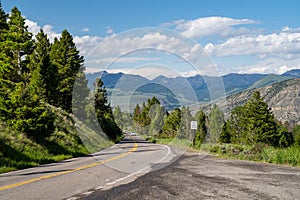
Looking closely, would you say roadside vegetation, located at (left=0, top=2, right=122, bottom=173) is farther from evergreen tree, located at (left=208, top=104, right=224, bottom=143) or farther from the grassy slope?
evergreen tree, located at (left=208, top=104, right=224, bottom=143)

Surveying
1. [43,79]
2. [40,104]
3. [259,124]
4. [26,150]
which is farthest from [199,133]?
[259,124]

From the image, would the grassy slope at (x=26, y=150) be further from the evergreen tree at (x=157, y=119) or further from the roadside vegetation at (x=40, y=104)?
the evergreen tree at (x=157, y=119)

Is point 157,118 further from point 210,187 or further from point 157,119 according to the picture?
point 210,187

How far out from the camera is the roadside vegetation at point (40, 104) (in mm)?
14840

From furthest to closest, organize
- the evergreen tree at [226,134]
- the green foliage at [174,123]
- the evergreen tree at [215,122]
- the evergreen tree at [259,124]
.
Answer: the evergreen tree at [215,122]
the evergreen tree at [226,134]
the evergreen tree at [259,124]
the green foliage at [174,123]

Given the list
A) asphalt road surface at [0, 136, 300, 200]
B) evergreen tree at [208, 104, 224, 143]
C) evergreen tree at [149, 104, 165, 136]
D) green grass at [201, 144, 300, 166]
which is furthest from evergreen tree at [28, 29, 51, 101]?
evergreen tree at [208, 104, 224, 143]

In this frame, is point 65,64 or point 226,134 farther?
point 226,134

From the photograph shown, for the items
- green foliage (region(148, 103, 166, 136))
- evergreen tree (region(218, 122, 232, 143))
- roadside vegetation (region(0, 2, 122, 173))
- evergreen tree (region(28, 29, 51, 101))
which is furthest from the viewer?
green foliage (region(148, 103, 166, 136))

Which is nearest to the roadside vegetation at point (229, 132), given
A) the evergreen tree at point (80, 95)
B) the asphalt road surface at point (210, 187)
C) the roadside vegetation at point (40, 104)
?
the asphalt road surface at point (210, 187)

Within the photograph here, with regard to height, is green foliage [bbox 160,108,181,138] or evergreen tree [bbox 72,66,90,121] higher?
evergreen tree [bbox 72,66,90,121]

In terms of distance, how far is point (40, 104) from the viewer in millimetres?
19156

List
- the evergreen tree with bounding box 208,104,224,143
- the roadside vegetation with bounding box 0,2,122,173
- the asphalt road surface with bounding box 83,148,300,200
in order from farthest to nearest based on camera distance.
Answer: the evergreen tree with bounding box 208,104,224,143 → the roadside vegetation with bounding box 0,2,122,173 → the asphalt road surface with bounding box 83,148,300,200

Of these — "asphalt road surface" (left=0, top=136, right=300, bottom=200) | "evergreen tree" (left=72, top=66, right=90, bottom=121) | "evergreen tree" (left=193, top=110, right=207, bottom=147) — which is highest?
"evergreen tree" (left=72, top=66, right=90, bottom=121)

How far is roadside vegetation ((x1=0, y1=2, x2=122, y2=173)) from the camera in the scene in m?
14.8
